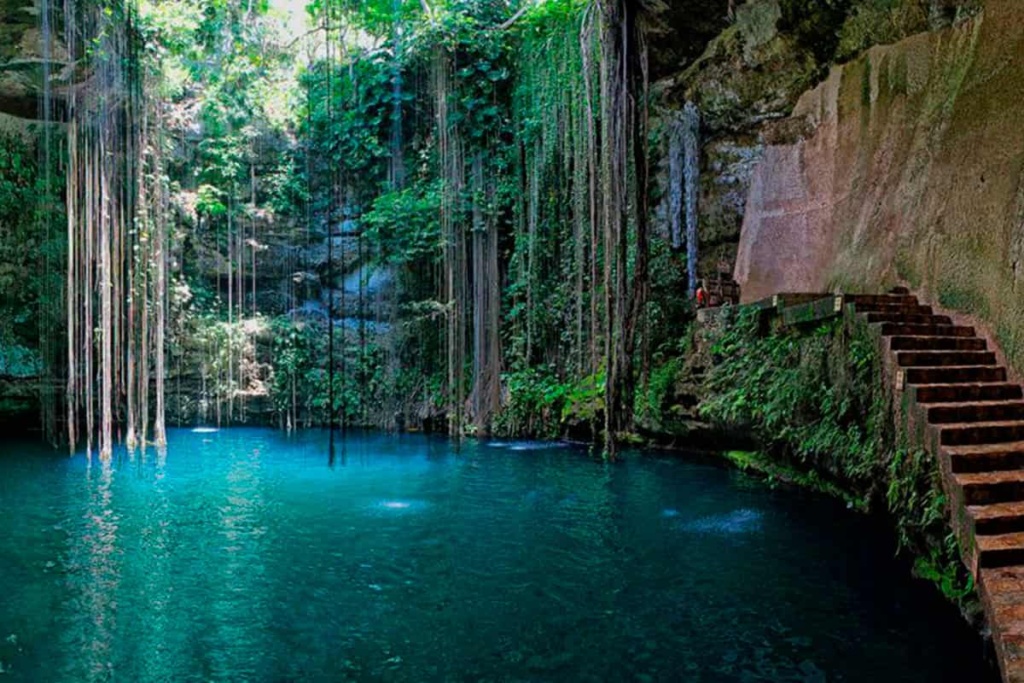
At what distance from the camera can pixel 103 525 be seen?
643cm

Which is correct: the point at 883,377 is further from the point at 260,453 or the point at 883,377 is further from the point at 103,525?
the point at 260,453

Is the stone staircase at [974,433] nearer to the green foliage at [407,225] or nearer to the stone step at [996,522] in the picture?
the stone step at [996,522]

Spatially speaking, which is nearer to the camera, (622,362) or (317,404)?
(622,362)

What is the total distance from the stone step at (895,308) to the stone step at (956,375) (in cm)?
101

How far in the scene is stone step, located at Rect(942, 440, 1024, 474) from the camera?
13.5 feet

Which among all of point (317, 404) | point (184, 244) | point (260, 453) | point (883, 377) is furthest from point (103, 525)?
point (184, 244)

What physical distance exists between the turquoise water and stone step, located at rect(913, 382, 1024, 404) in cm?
117

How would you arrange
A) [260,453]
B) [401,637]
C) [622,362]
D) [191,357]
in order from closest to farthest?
→ [401,637] → [622,362] → [260,453] → [191,357]

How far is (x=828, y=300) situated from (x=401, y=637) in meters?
4.61

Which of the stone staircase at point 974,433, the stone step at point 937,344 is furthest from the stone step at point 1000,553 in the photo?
the stone step at point 937,344

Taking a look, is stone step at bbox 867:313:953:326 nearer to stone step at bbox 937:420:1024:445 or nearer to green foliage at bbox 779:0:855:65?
stone step at bbox 937:420:1024:445

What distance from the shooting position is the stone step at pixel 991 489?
12.7ft

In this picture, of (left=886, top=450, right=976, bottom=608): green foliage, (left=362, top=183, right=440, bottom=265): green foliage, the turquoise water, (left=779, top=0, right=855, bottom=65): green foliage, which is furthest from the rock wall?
(left=362, top=183, right=440, bottom=265): green foliage

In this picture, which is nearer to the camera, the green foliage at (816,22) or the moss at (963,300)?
the moss at (963,300)
